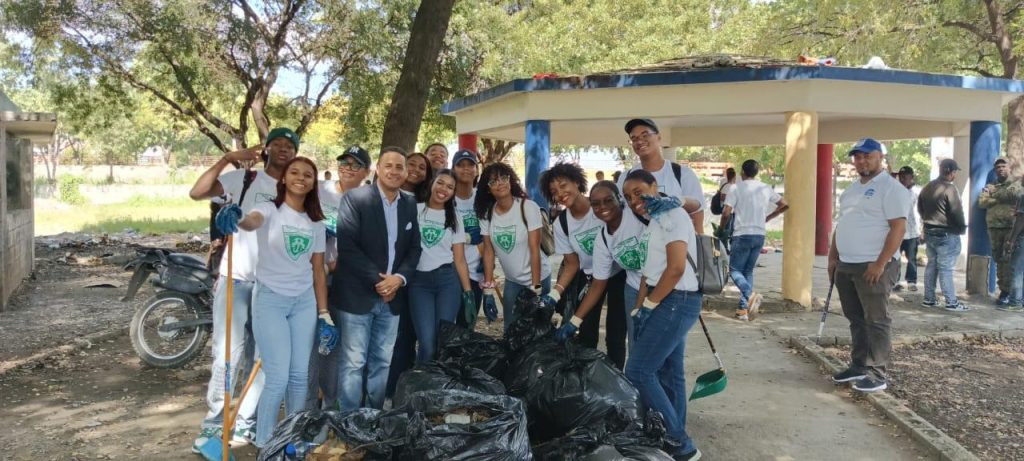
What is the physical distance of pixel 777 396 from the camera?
5.27 meters

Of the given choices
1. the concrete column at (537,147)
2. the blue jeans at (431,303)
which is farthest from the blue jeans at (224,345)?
the concrete column at (537,147)

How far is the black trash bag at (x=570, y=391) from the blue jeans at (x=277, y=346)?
1116 millimetres

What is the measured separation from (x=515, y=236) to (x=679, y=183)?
3.83ft

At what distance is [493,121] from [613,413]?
23.6 ft

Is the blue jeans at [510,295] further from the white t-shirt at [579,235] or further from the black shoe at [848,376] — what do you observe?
the black shoe at [848,376]

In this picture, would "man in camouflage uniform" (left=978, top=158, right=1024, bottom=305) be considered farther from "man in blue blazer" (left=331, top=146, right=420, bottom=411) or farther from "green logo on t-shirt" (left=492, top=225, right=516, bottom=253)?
"man in blue blazer" (left=331, top=146, right=420, bottom=411)

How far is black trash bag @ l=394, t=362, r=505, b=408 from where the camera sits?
12.0 feet

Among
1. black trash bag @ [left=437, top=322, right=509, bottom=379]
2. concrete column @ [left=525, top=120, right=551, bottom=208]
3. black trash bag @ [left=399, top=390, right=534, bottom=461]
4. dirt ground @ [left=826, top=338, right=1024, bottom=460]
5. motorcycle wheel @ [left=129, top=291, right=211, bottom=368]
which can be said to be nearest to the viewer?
black trash bag @ [left=399, top=390, right=534, bottom=461]

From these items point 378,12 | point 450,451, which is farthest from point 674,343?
point 378,12

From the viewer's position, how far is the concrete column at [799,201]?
845 centimetres

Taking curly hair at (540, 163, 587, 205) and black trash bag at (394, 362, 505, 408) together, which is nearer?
black trash bag at (394, 362, 505, 408)

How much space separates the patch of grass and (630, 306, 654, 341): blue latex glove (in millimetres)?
17707

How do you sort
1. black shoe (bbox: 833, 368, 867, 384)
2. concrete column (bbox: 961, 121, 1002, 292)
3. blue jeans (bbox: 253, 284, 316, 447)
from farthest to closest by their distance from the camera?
concrete column (bbox: 961, 121, 1002, 292), black shoe (bbox: 833, 368, 867, 384), blue jeans (bbox: 253, 284, 316, 447)

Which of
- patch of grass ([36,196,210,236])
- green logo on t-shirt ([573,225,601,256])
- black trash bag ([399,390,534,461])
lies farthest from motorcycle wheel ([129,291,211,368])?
patch of grass ([36,196,210,236])
